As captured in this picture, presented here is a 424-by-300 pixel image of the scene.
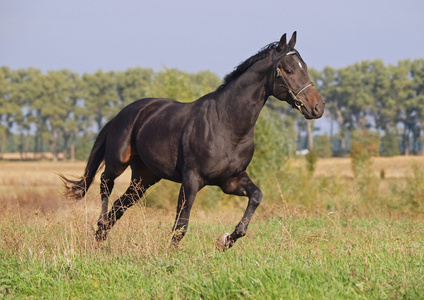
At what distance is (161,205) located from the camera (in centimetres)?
2011

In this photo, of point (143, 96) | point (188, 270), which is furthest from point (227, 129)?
point (143, 96)

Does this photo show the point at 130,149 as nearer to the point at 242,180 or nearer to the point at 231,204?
the point at 242,180

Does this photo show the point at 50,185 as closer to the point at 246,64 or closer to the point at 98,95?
the point at 246,64

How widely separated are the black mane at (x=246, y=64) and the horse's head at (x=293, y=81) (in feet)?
0.42

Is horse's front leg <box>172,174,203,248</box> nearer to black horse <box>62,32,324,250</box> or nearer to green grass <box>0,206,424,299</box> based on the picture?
black horse <box>62,32,324,250</box>

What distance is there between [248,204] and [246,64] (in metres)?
1.76

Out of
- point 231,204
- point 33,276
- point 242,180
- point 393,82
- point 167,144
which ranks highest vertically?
point 393,82

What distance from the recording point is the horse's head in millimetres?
5582

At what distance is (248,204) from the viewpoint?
20.2 feet

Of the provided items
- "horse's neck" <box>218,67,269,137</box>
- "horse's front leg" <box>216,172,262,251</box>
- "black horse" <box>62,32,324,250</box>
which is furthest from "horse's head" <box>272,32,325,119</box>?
"horse's front leg" <box>216,172,262,251</box>

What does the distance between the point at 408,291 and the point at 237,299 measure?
3.96 feet

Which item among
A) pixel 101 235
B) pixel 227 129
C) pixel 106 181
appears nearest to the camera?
pixel 227 129

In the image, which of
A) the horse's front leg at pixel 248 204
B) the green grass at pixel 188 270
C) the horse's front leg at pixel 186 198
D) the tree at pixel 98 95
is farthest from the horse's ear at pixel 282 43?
the tree at pixel 98 95

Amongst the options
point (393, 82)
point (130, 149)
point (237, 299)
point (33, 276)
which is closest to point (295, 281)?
point (237, 299)
